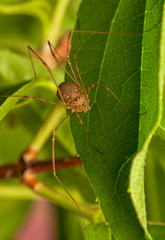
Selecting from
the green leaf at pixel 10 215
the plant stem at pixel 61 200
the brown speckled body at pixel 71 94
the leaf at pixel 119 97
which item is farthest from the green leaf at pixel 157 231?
the green leaf at pixel 10 215

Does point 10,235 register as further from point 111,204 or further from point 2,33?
point 111,204

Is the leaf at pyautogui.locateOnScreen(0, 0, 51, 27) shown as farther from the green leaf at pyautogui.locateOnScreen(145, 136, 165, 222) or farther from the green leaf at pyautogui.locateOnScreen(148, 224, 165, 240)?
the green leaf at pyautogui.locateOnScreen(148, 224, 165, 240)

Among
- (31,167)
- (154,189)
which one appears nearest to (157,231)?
(31,167)

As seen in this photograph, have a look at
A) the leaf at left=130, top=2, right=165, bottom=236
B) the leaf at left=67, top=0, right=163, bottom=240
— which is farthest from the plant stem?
the leaf at left=130, top=2, right=165, bottom=236

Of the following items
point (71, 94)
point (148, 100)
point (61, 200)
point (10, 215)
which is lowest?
point (10, 215)

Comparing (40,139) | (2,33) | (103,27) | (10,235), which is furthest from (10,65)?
(10,235)

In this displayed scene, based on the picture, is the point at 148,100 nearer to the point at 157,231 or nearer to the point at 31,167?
the point at 157,231

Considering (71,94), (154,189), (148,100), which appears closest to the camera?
(148,100)
